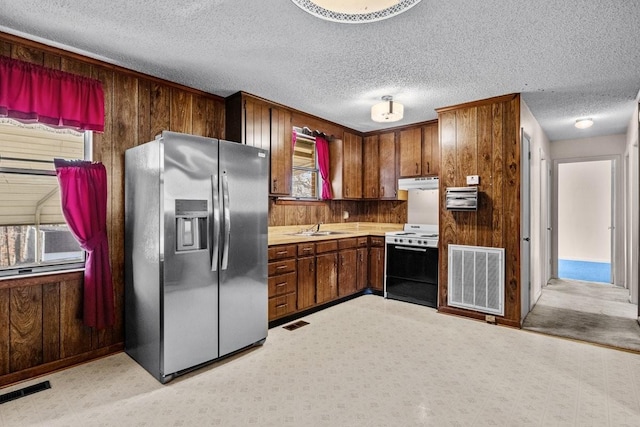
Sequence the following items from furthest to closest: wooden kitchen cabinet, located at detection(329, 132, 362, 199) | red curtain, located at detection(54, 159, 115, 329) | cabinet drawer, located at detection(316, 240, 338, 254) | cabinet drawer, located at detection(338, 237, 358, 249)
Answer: wooden kitchen cabinet, located at detection(329, 132, 362, 199) < cabinet drawer, located at detection(338, 237, 358, 249) < cabinet drawer, located at detection(316, 240, 338, 254) < red curtain, located at detection(54, 159, 115, 329)

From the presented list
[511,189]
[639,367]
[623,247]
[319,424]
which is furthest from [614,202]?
[319,424]

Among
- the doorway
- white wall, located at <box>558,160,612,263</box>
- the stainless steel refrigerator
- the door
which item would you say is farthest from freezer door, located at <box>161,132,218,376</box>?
white wall, located at <box>558,160,612,263</box>

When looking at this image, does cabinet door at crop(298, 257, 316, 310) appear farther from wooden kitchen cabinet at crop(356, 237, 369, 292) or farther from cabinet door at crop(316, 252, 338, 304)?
wooden kitchen cabinet at crop(356, 237, 369, 292)

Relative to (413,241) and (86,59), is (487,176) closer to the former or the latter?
(413,241)

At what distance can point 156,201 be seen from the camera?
8.51ft

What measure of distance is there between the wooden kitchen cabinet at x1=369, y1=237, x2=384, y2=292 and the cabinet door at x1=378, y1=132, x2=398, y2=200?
799 millimetres

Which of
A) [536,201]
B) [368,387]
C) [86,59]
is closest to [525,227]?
[536,201]

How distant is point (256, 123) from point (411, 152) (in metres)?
2.44

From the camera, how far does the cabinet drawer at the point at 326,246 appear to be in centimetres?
425

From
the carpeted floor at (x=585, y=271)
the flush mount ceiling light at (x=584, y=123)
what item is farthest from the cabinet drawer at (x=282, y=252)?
the carpeted floor at (x=585, y=271)

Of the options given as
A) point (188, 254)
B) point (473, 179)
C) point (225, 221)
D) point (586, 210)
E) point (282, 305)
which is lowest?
point (282, 305)

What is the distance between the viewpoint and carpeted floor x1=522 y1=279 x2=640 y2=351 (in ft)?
11.3

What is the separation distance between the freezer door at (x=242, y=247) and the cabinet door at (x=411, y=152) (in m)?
2.62

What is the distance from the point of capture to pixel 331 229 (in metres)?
5.43
